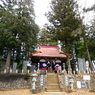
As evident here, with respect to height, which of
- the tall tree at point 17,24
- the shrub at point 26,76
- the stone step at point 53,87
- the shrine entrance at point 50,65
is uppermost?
the tall tree at point 17,24

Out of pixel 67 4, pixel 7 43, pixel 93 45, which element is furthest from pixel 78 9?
pixel 7 43

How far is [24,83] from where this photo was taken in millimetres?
10695

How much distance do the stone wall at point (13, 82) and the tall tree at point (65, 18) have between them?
18.4 feet

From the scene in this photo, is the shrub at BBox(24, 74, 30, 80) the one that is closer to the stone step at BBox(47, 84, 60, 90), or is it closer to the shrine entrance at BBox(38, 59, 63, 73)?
the stone step at BBox(47, 84, 60, 90)

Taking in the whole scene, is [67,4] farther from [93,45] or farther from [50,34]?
[93,45]

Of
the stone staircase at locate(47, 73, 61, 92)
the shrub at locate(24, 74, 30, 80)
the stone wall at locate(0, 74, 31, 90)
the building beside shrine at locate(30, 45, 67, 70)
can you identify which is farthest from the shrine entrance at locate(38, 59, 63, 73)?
the stone staircase at locate(47, 73, 61, 92)

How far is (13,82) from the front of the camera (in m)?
10.6

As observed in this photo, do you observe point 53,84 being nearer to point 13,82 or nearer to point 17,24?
point 13,82

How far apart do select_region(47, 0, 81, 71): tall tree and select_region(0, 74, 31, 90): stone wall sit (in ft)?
18.4

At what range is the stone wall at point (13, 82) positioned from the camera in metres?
10.3

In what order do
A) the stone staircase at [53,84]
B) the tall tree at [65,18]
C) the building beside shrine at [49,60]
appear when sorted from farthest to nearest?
the building beside shrine at [49,60] → the tall tree at [65,18] → the stone staircase at [53,84]

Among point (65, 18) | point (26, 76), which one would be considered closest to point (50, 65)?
point (26, 76)

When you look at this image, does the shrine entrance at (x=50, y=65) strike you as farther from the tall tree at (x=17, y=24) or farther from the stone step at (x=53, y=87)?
the stone step at (x=53, y=87)

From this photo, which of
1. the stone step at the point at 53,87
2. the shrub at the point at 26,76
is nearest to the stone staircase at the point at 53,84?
the stone step at the point at 53,87
